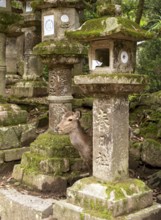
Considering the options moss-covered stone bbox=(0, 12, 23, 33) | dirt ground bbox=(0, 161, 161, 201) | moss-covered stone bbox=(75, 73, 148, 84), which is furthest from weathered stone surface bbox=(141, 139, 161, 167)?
moss-covered stone bbox=(0, 12, 23, 33)

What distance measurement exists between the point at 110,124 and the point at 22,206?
69.8 inches

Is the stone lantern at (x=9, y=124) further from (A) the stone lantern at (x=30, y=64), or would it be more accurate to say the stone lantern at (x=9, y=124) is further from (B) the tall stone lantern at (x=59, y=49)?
(A) the stone lantern at (x=30, y=64)

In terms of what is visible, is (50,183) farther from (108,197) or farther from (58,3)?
(58,3)

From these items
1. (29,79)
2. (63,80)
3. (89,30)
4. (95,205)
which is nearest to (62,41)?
(63,80)

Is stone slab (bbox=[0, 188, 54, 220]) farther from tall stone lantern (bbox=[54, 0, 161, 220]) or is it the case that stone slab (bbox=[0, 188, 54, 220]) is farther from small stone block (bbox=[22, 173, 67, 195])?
tall stone lantern (bbox=[54, 0, 161, 220])

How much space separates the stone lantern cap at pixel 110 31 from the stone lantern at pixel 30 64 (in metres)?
4.67

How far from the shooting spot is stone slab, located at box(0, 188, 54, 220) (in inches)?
196

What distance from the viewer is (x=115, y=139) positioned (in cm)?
436

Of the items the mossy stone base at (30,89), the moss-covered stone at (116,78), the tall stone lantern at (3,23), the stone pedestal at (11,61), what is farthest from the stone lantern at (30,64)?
the moss-covered stone at (116,78)

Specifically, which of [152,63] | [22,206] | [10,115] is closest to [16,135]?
[10,115]

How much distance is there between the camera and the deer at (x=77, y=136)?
201 inches

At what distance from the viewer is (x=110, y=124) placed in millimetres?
4332

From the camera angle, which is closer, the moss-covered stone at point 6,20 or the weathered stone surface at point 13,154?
the weathered stone surface at point 13,154

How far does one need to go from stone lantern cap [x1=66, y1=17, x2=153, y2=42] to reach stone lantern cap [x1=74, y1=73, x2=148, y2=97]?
1.39ft
